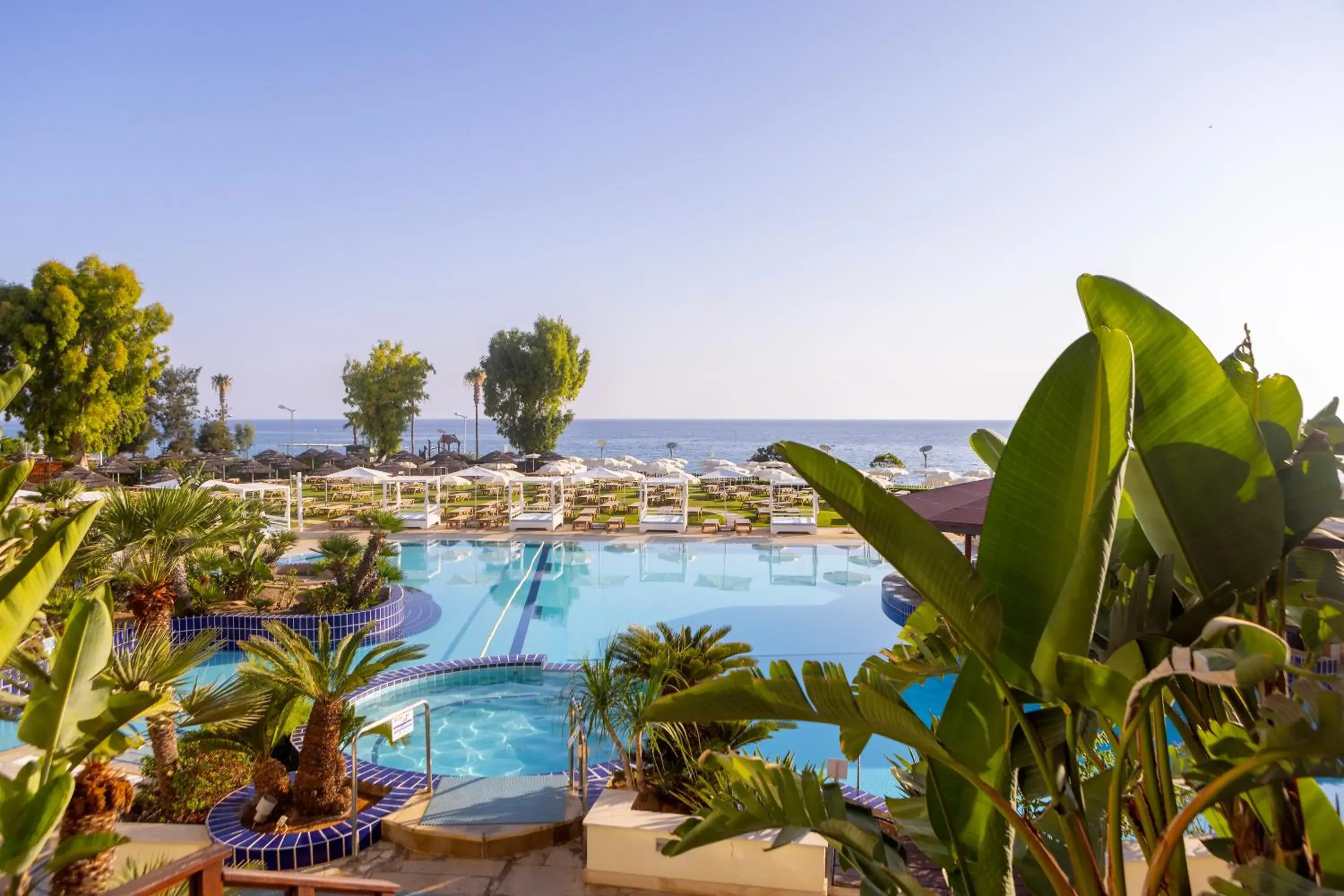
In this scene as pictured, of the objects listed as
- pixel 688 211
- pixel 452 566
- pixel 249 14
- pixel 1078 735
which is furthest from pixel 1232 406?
pixel 688 211

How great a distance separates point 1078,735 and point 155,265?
4011cm

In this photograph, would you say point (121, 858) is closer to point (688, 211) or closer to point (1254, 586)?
point (1254, 586)

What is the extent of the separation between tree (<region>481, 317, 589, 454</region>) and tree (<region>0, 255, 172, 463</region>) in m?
17.4

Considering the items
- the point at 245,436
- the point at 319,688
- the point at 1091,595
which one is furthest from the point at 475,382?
the point at 1091,595

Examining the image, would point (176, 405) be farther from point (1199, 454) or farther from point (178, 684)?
point (1199, 454)

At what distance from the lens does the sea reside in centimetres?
8265

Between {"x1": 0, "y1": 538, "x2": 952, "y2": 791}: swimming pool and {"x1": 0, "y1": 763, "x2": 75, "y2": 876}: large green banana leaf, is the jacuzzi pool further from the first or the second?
{"x1": 0, "y1": 763, "x2": 75, "y2": 876}: large green banana leaf

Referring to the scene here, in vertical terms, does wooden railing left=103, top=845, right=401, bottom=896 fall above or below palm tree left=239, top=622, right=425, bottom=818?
above

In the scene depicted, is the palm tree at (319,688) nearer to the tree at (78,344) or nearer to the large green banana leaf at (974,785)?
the large green banana leaf at (974,785)

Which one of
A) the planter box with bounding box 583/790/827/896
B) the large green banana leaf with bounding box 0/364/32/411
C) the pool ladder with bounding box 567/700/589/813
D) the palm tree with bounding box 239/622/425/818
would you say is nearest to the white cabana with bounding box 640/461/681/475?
the pool ladder with bounding box 567/700/589/813

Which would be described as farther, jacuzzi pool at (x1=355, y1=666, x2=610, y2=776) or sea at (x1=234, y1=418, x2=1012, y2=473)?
sea at (x1=234, y1=418, x2=1012, y2=473)

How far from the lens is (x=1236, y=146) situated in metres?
5.77

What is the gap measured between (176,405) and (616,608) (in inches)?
2235

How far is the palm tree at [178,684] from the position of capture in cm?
481
